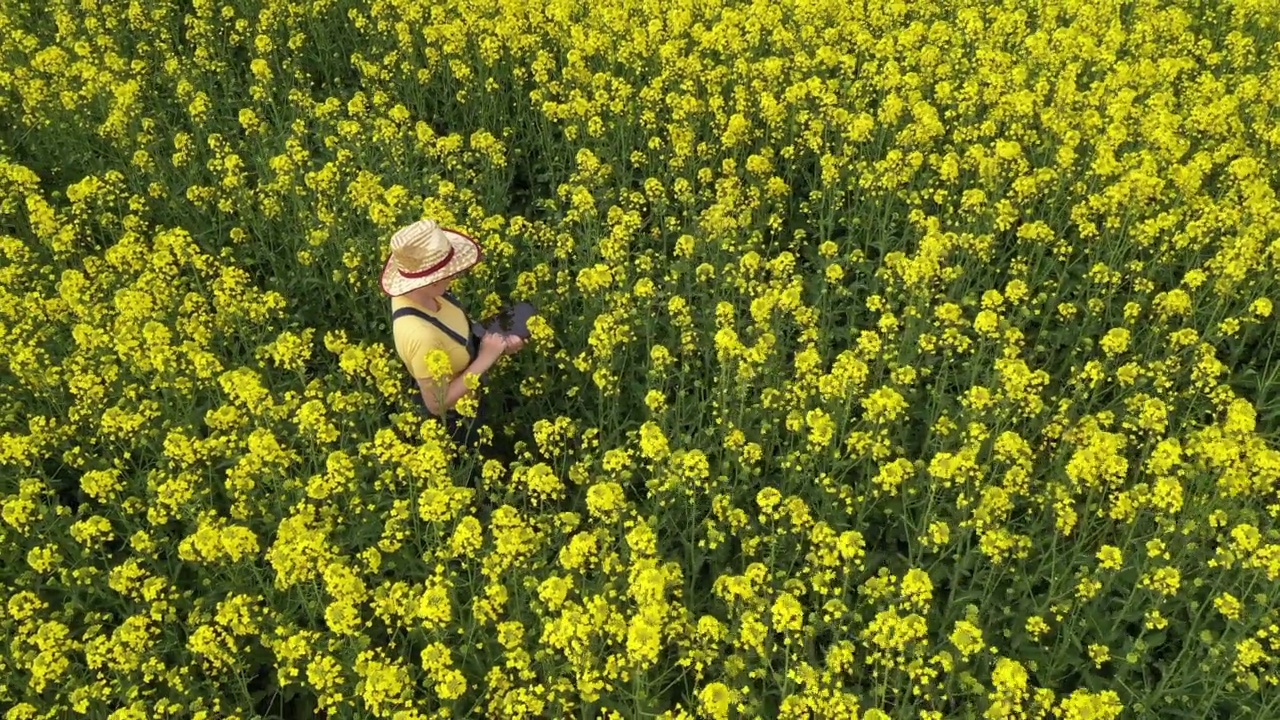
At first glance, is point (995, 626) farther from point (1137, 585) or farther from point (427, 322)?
point (427, 322)

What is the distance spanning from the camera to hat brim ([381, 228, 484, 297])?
17.3 ft

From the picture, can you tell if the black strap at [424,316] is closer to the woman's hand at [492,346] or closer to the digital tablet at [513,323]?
the woman's hand at [492,346]

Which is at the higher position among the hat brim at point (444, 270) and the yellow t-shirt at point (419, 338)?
the hat brim at point (444, 270)

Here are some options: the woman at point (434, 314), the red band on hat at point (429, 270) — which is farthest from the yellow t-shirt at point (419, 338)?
the red band on hat at point (429, 270)

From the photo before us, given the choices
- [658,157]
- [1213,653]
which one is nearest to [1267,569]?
[1213,653]

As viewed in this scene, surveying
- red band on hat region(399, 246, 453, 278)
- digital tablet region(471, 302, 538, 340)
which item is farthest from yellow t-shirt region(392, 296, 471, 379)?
digital tablet region(471, 302, 538, 340)

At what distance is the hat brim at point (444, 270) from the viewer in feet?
17.3

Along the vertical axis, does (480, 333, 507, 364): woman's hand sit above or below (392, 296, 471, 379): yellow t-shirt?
below

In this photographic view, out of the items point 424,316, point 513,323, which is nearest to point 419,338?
point 424,316

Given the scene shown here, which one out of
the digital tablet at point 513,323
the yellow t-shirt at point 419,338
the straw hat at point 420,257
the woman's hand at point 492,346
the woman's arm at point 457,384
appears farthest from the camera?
the digital tablet at point 513,323

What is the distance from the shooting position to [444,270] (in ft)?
17.5

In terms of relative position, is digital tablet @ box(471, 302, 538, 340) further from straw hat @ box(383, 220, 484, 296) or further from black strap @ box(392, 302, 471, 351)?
straw hat @ box(383, 220, 484, 296)

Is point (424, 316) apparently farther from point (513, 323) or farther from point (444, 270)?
point (513, 323)

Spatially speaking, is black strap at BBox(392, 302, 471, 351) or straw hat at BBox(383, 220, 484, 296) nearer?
straw hat at BBox(383, 220, 484, 296)
